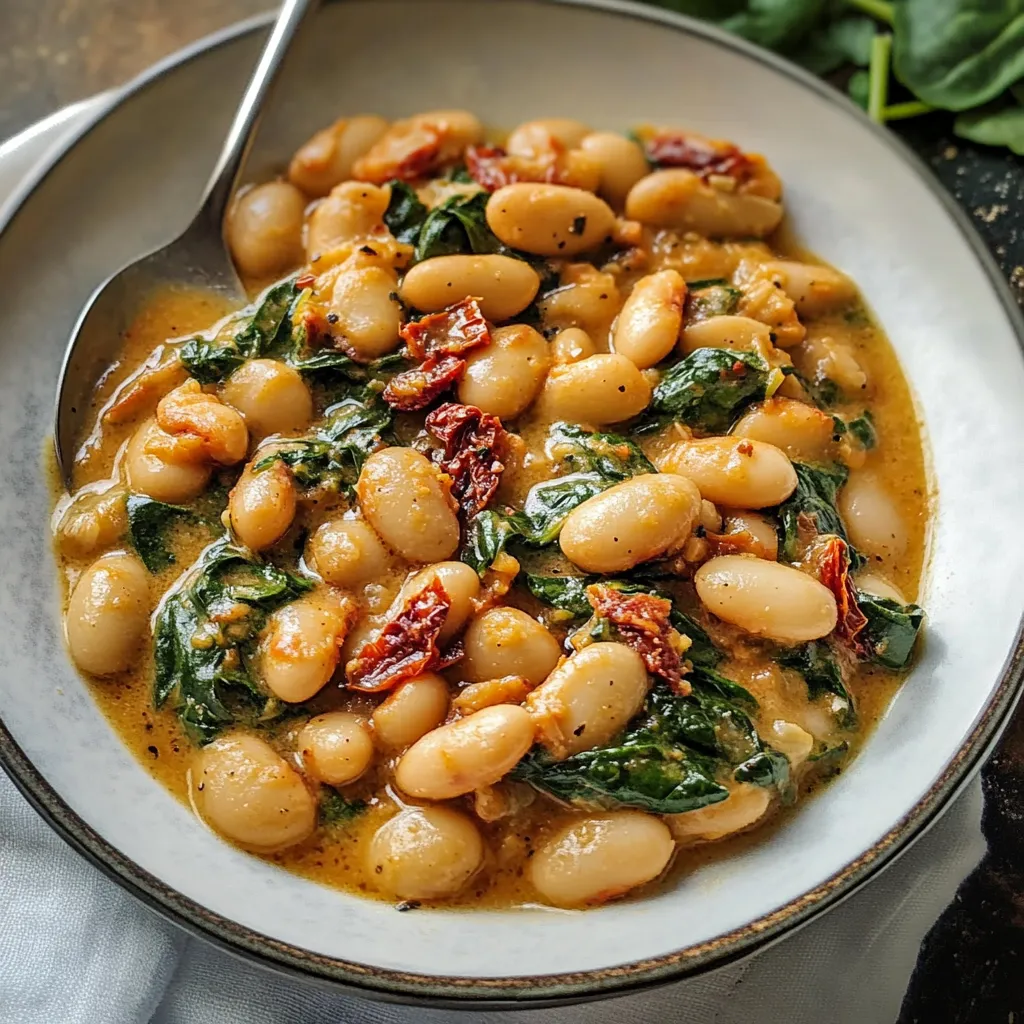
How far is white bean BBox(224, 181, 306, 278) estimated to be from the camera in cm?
289

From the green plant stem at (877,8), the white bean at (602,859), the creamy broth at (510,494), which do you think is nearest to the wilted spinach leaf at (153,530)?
the creamy broth at (510,494)

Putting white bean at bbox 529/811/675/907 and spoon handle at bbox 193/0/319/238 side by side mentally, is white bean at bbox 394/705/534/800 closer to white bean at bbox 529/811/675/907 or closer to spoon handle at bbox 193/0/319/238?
white bean at bbox 529/811/675/907

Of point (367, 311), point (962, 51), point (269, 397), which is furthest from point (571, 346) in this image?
point (962, 51)

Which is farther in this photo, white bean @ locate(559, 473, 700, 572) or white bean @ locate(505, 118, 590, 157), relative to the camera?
white bean @ locate(505, 118, 590, 157)

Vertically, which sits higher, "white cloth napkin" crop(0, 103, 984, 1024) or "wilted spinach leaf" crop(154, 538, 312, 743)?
"wilted spinach leaf" crop(154, 538, 312, 743)

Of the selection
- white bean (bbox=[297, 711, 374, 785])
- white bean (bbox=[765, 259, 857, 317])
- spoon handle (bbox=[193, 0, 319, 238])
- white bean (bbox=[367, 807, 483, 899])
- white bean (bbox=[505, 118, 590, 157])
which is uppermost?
spoon handle (bbox=[193, 0, 319, 238])

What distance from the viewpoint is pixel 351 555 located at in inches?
92.2

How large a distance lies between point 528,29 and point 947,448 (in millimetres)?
1639

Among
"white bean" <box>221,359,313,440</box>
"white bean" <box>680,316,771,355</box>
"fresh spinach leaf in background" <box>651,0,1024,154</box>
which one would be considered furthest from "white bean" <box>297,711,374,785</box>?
"fresh spinach leaf in background" <box>651,0,1024,154</box>

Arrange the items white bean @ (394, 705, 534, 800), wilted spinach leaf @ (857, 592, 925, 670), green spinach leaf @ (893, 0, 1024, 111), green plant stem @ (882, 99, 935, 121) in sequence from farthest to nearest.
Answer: green plant stem @ (882, 99, 935, 121) → green spinach leaf @ (893, 0, 1024, 111) → wilted spinach leaf @ (857, 592, 925, 670) → white bean @ (394, 705, 534, 800)

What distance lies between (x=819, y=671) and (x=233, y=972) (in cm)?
134

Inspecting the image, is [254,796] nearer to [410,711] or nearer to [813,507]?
[410,711]

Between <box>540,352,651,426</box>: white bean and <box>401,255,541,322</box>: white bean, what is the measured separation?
22 centimetres

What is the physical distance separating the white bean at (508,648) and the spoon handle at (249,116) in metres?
1.33
